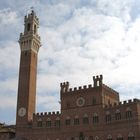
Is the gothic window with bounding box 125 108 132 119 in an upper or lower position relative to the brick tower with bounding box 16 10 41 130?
lower

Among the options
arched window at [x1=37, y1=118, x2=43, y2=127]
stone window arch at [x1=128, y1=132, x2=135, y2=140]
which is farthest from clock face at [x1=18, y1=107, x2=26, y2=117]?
stone window arch at [x1=128, y1=132, x2=135, y2=140]

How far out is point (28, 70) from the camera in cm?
6875

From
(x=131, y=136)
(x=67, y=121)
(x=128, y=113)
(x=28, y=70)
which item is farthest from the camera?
(x=28, y=70)

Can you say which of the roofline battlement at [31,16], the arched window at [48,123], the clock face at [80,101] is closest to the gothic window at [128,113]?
the clock face at [80,101]

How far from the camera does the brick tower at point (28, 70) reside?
216ft

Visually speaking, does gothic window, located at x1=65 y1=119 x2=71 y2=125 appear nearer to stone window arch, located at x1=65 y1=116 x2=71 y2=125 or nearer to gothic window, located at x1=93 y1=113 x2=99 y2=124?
stone window arch, located at x1=65 y1=116 x2=71 y2=125

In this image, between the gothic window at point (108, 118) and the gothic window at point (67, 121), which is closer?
the gothic window at point (108, 118)

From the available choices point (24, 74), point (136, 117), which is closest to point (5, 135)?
point (24, 74)

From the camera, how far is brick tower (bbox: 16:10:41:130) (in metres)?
65.9

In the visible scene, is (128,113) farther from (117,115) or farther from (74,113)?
(74,113)

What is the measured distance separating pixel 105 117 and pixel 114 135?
3735 millimetres

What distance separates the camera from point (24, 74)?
68.8 m

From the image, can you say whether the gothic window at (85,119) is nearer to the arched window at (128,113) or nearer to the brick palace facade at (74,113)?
the brick palace facade at (74,113)

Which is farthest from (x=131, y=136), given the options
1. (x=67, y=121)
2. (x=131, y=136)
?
(x=67, y=121)
